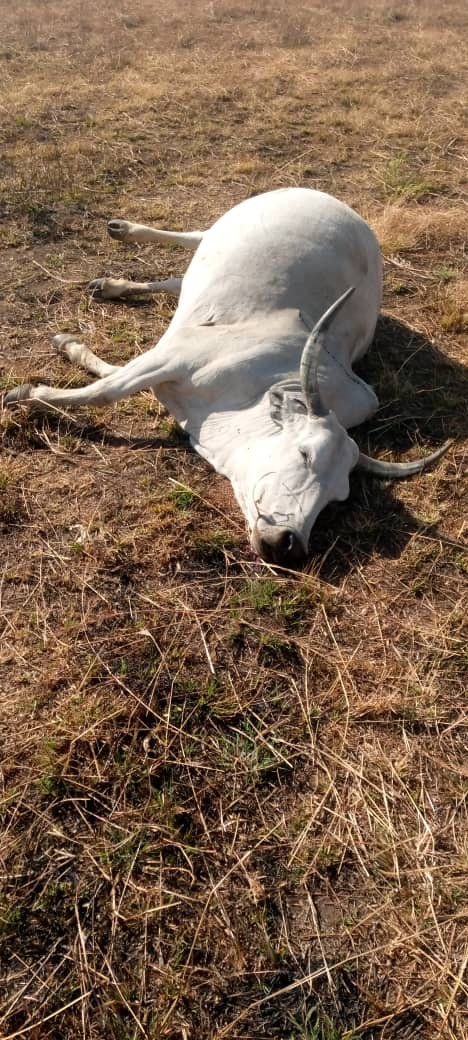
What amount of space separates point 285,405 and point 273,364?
352 mm

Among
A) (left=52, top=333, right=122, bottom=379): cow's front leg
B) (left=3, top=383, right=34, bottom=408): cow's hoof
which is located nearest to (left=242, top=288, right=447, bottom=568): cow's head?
(left=52, top=333, right=122, bottom=379): cow's front leg

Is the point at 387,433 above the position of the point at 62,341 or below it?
below

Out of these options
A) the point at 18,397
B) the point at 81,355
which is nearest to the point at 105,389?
the point at 18,397

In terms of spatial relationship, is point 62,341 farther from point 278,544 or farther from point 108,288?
point 278,544

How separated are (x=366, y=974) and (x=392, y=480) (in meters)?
2.62

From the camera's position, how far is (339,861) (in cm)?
268

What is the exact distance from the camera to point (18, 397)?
4531mm

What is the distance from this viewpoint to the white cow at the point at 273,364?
144 inches

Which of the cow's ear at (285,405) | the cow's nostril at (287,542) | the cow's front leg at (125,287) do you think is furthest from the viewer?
the cow's front leg at (125,287)

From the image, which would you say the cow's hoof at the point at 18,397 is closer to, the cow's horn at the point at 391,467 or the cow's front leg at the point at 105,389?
the cow's front leg at the point at 105,389

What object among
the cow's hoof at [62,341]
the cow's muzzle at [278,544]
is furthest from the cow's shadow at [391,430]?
the cow's hoof at [62,341]

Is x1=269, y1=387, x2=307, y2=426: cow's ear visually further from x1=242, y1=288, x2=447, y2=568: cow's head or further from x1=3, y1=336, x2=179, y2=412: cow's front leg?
x1=3, y1=336, x2=179, y2=412: cow's front leg

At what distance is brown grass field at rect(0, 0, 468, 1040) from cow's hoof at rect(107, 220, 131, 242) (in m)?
0.27

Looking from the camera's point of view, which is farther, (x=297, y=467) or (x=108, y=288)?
(x=108, y=288)
